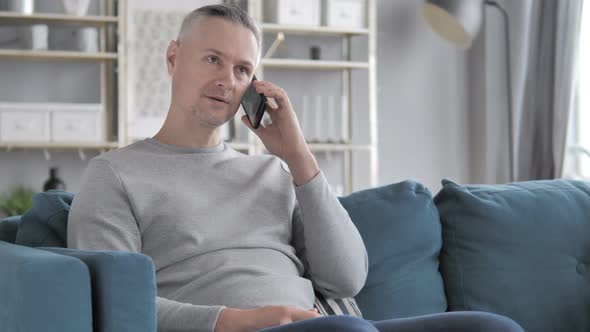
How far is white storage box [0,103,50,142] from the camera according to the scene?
4180 millimetres

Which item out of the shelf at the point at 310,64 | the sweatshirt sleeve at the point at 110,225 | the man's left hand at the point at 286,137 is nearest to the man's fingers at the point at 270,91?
the man's left hand at the point at 286,137

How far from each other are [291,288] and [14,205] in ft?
9.89

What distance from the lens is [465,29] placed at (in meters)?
4.44

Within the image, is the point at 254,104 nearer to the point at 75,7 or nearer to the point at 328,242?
the point at 328,242

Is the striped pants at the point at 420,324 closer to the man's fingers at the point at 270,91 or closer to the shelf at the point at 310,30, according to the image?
the man's fingers at the point at 270,91

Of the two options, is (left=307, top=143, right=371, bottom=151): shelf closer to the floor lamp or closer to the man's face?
the floor lamp

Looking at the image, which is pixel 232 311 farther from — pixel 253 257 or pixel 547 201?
pixel 547 201

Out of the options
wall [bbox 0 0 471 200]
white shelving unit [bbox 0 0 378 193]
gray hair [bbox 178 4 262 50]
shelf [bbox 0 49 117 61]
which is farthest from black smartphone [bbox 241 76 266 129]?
wall [bbox 0 0 471 200]

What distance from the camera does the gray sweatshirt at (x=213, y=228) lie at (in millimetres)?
1574

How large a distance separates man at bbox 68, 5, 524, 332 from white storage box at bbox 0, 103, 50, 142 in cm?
253

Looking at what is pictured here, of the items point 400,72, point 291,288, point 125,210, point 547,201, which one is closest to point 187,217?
point 125,210

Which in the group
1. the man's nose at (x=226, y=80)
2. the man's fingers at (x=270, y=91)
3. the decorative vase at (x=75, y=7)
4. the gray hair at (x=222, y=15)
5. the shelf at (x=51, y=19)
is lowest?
the man's fingers at (x=270, y=91)

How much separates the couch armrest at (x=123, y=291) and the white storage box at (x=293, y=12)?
3.36 m

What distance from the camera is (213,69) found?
1776 millimetres
